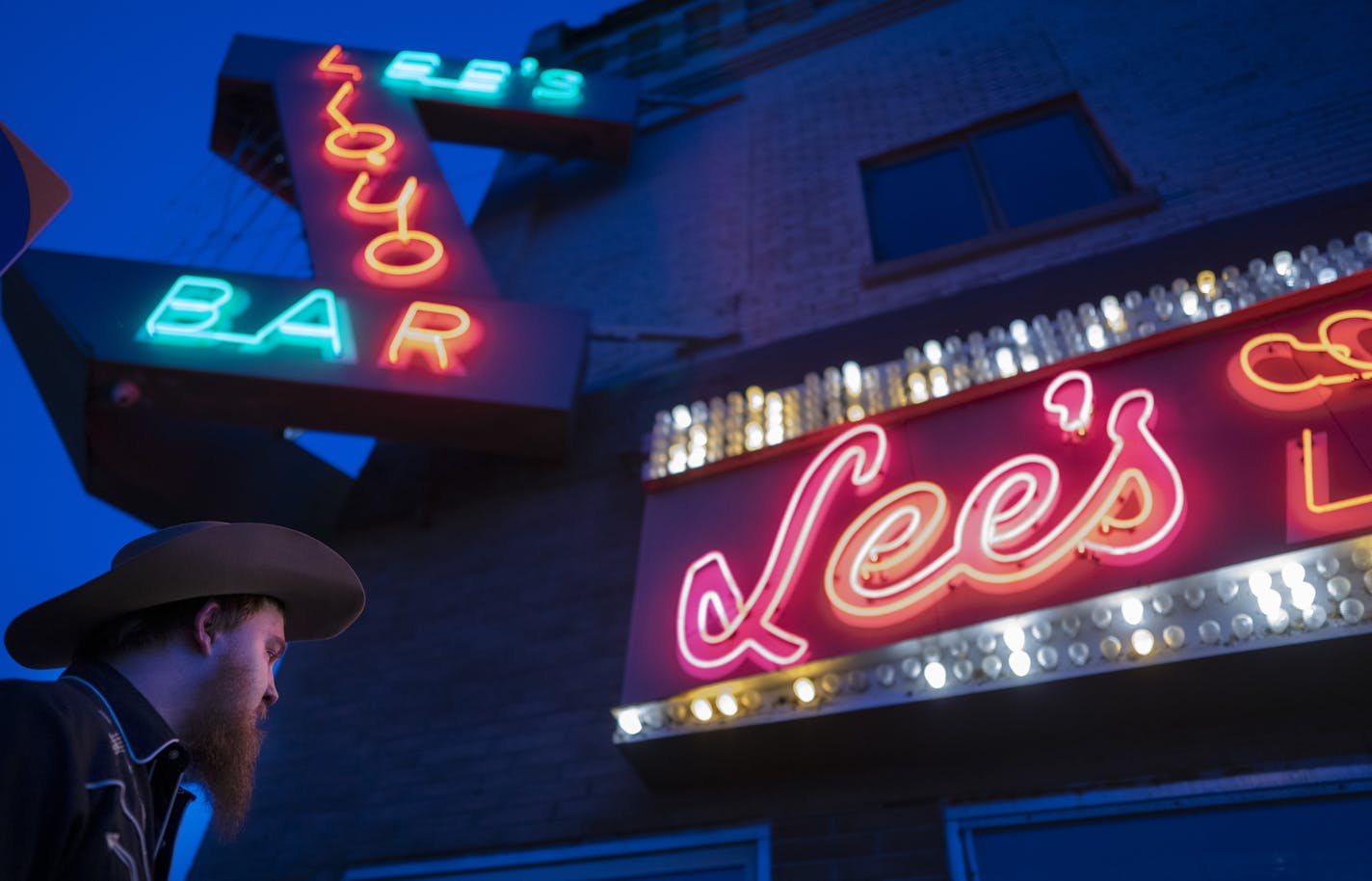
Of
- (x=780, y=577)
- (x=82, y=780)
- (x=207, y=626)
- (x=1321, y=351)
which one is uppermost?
(x=1321, y=351)

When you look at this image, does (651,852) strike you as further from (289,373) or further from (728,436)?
(289,373)

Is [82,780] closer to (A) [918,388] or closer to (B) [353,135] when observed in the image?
(A) [918,388]

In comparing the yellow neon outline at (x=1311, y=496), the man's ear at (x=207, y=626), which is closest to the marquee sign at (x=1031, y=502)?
the yellow neon outline at (x=1311, y=496)

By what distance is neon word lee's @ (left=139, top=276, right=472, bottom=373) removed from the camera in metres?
6.27

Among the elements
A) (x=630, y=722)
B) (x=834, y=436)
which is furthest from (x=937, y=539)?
(x=630, y=722)

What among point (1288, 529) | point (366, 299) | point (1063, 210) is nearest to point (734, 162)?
point (1063, 210)

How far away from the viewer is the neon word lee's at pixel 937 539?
3992 millimetres

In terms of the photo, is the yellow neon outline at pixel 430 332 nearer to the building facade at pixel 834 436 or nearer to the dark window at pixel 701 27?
the building facade at pixel 834 436

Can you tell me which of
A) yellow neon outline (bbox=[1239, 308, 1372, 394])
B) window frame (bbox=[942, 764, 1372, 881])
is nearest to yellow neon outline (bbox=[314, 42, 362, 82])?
yellow neon outline (bbox=[1239, 308, 1372, 394])

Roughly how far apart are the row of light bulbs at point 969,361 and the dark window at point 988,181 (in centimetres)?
179

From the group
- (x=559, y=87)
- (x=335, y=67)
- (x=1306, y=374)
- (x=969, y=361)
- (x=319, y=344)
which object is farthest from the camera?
(x=559, y=87)

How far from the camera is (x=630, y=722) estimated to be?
4.36 m

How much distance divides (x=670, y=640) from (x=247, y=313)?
13.0ft

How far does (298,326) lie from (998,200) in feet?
17.7
